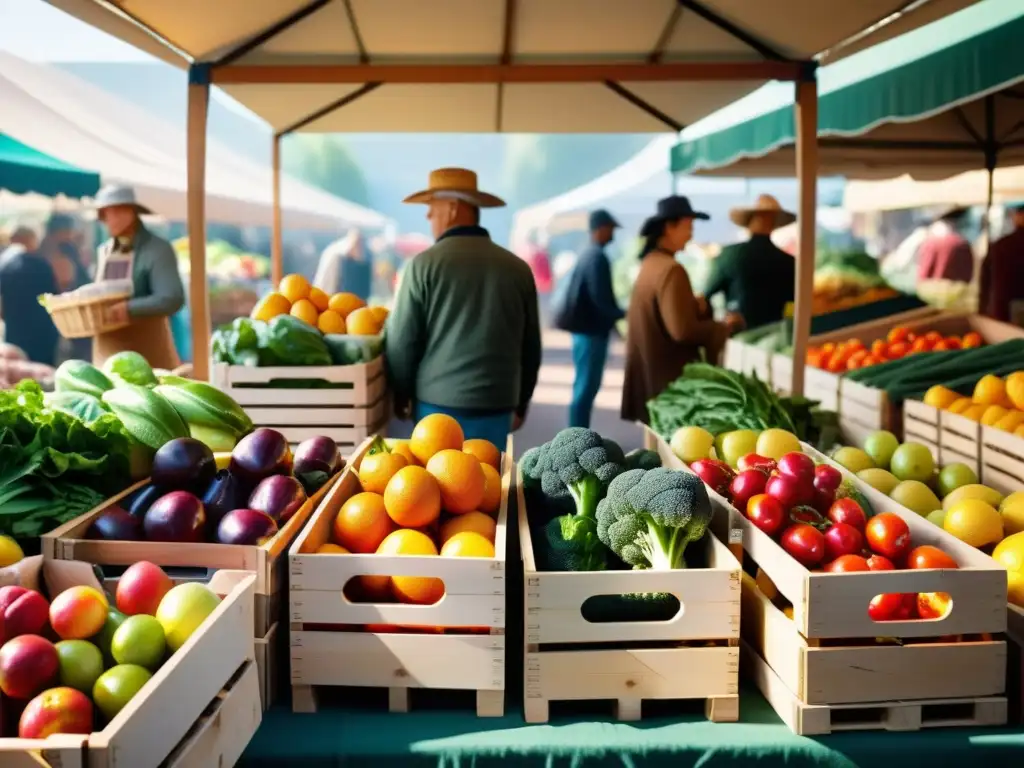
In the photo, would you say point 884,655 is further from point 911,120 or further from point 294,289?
point 911,120

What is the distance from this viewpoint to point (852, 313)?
665 centimetres

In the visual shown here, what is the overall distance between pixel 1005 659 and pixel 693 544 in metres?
0.67

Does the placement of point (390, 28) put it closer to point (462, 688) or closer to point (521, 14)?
point (521, 14)

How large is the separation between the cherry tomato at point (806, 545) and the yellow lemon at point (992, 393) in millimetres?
2391

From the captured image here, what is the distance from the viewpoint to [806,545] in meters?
2.04

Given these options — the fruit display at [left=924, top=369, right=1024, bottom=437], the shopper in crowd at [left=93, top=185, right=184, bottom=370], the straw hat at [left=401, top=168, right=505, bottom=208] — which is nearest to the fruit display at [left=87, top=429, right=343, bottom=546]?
the straw hat at [left=401, top=168, right=505, bottom=208]

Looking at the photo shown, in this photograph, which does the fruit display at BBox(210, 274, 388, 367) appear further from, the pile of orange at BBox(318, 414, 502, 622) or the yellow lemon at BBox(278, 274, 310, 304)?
the pile of orange at BBox(318, 414, 502, 622)

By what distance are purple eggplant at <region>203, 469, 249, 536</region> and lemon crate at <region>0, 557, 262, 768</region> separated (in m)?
0.36

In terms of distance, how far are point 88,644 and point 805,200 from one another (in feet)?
13.4

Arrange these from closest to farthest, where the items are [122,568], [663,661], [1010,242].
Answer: [663,661] < [122,568] < [1010,242]

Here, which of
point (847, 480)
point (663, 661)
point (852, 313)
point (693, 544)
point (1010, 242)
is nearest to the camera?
point (663, 661)

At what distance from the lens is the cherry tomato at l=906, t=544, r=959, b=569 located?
198cm

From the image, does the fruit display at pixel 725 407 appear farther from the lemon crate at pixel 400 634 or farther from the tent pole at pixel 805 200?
the lemon crate at pixel 400 634

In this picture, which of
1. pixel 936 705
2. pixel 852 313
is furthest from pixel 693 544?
pixel 852 313
